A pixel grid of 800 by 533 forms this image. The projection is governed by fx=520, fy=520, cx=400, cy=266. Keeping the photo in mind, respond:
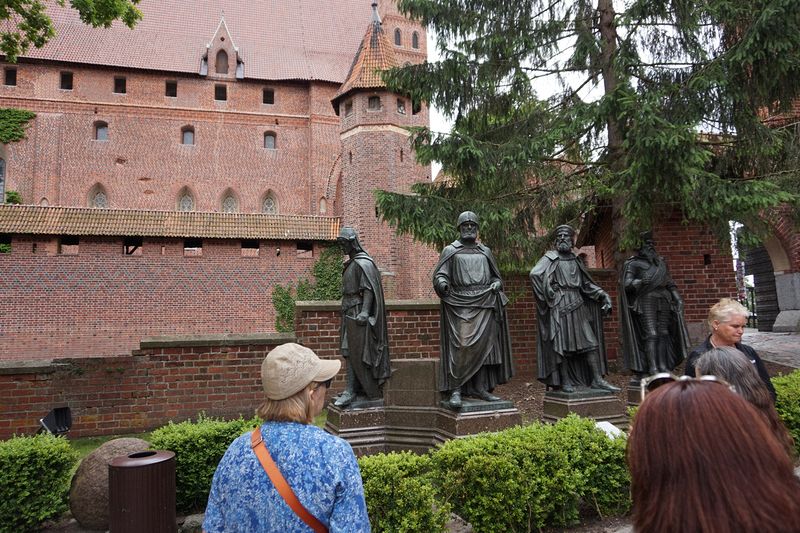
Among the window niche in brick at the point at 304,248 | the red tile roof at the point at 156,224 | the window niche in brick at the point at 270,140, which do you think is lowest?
the window niche in brick at the point at 304,248

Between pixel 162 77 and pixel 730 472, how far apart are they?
32892 mm

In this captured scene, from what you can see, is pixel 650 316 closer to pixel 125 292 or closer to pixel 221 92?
pixel 125 292

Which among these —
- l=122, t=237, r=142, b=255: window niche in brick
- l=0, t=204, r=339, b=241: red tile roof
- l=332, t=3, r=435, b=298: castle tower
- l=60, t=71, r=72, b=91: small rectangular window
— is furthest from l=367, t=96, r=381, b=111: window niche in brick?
l=60, t=71, r=72, b=91: small rectangular window

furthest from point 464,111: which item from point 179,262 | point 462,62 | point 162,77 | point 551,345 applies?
point 162,77

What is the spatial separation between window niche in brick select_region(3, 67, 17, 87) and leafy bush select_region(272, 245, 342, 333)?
2103 centimetres

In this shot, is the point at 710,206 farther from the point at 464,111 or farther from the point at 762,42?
the point at 464,111

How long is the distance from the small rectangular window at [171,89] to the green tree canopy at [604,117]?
23555 millimetres

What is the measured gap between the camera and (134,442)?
4395 millimetres

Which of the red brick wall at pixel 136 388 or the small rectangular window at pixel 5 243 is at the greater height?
the small rectangular window at pixel 5 243

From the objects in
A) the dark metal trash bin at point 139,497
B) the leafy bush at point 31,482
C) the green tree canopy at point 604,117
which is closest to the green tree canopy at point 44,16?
the green tree canopy at point 604,117

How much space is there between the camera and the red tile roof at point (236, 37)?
2828 centimetres

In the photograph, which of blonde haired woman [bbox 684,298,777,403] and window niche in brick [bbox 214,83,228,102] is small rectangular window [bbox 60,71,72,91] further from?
blonde haired woman [bbox 684,298,777,403]

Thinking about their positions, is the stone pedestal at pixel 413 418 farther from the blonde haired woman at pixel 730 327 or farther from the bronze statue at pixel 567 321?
the blonde haired woman at pixel 730 327

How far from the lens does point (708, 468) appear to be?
1112 mm
